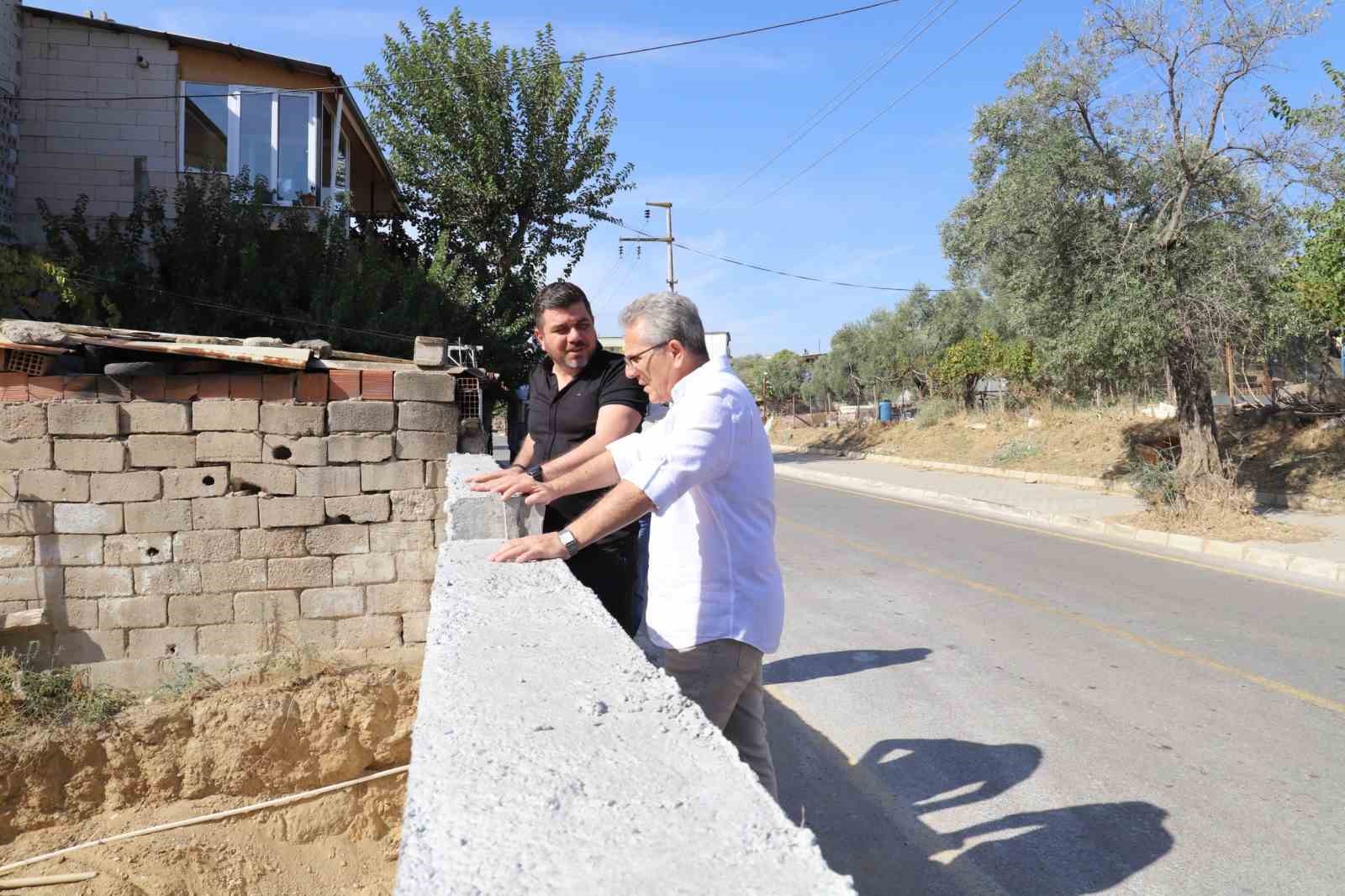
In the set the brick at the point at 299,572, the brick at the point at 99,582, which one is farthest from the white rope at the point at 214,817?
the brick at the point at 99,582

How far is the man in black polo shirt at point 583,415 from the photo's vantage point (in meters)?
3.78

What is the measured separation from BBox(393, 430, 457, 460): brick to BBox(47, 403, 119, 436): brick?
1.79 m

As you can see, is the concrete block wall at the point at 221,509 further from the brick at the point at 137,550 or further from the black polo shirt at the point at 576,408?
the black polo shirt at the point at 576,408

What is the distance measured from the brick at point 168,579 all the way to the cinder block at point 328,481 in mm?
881

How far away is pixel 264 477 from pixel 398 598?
47.7 inches

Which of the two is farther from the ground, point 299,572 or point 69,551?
point 69,551

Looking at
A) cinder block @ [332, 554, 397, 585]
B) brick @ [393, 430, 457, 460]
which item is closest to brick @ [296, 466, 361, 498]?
brick @ [393, 430, 457, 460]

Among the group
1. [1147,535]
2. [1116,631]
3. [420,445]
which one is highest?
[420,445]

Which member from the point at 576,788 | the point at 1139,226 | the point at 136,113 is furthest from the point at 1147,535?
the point at 136,113

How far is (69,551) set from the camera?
6262mm

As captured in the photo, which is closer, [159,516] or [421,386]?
[159,516]

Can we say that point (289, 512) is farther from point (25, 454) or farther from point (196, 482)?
point (25, 454)

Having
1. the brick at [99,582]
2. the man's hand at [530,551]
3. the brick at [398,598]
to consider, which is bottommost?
the brick at [398,598]

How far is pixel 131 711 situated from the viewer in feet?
20.0
